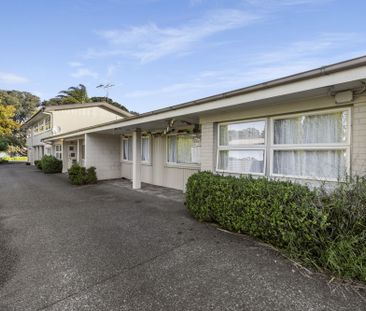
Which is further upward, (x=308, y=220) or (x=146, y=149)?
(x=146, y=149)

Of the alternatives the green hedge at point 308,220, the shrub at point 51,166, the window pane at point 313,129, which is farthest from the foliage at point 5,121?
the window pane at point 313,129

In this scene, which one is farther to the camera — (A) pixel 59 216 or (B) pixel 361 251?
(A) pixel 59 216

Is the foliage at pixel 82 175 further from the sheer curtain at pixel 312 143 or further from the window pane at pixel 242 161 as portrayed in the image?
the sheer curtain at pixel 312 143

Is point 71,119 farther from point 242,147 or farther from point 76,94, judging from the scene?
point 242,147

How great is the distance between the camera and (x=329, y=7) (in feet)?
20.7

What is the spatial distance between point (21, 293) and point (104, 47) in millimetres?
14071

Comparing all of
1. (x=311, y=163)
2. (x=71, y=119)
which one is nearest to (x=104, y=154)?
(x=71, y=119)

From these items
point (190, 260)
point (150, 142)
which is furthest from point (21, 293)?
point (150, 142)

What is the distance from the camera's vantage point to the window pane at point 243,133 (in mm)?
5074

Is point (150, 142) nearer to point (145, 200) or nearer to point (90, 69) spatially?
point (145, 200)

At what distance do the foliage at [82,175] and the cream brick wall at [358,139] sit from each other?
417 inches

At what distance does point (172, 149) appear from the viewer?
30.3ft

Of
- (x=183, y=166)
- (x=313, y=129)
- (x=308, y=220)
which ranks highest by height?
(x=313, y=129)

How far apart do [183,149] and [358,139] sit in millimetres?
5874
